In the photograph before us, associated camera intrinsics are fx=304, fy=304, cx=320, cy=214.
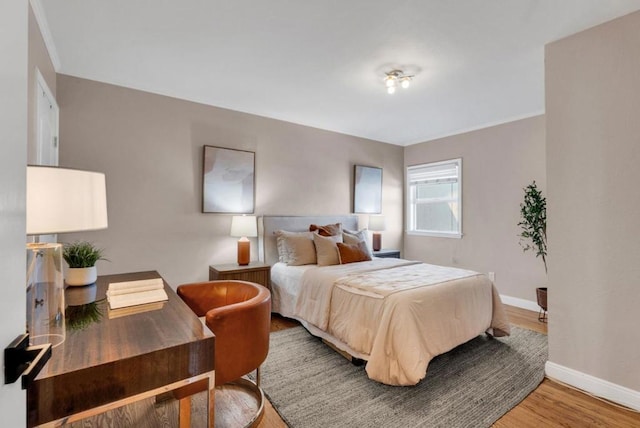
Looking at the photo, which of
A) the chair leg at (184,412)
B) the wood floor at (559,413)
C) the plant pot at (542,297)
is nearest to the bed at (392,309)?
the wood floor at (559,413)

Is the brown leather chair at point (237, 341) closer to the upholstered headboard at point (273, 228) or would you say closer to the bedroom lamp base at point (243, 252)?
the bedroom lamp base at point (243, 252)

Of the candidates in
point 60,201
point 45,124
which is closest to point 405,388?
point 60,201

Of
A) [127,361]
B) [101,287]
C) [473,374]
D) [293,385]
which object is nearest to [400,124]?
[473,374]

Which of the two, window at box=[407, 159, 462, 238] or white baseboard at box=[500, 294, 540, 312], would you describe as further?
window at box=[407, 159, 462, 238]

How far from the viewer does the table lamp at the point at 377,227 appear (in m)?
4.79

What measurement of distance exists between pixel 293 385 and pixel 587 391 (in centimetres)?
205

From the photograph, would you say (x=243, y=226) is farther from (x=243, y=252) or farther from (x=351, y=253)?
(x=351, y=253)

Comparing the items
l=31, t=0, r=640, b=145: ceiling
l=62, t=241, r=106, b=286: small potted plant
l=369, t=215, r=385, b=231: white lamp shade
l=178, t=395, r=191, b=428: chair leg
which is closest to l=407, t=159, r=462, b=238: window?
l=369, t=215, r=385, b=231: white lamp shade

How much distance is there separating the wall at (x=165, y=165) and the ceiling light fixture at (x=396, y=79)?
5.54 feet

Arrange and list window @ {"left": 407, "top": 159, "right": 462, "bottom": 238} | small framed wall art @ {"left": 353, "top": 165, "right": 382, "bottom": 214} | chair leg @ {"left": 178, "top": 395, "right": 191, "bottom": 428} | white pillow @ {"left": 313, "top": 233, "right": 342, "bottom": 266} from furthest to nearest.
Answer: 1. small framed wall art @ {"left": 353, "top": 165, "right": 382, "bottom": 214}
2. window @ {"left": 407, "top": 159, "right": 462, "bottom": 238}
3. white pillow @ {"left": 313, "top": 233, "right": 342, "bottom": 266}
4. chair leg @ {"left": 178, "top": 395, "right": 191, "bottom": 428}

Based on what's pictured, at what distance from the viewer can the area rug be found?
1854 mm

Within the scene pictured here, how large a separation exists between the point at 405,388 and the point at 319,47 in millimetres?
2618

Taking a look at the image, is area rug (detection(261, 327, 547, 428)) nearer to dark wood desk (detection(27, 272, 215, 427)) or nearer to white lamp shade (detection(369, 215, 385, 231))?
dark wood desk (detection(27, 272, 215, 427))

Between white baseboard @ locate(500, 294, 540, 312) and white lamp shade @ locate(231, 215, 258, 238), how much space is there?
343 cm
